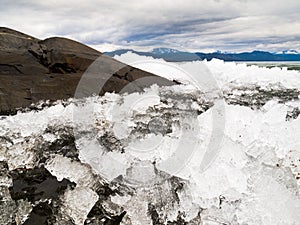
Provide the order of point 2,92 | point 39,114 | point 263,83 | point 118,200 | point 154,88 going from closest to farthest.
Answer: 1. point 118,200
2. point 39,114
3. point 2,92
4. point 154,88
5. point 263,83

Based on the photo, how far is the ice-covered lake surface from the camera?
1987 millimetres

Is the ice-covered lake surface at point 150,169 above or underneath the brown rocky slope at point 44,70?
underneath

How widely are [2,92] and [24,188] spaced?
2.18 meters

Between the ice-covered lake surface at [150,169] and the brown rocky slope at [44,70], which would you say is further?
the brown rocky slope at [44,70]

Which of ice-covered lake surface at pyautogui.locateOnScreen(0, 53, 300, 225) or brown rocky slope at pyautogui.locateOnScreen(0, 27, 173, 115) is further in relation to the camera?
brown rocky slope at pyautogui.locateOnScreen(0, 27, 173, 115)

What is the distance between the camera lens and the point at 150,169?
2.29m

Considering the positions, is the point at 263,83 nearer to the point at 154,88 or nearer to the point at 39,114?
the point at 154,88

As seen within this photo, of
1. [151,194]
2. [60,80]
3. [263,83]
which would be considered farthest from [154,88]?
[151,194]

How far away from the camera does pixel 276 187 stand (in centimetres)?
213

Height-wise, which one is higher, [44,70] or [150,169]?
[44,70]

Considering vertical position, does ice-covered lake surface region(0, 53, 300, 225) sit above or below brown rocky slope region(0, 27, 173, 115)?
below

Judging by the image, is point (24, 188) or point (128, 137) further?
point (128, 137)

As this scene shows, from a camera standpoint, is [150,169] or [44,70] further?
[44,70]

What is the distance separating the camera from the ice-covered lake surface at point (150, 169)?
1987mm
